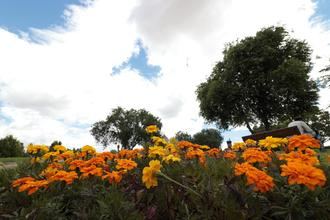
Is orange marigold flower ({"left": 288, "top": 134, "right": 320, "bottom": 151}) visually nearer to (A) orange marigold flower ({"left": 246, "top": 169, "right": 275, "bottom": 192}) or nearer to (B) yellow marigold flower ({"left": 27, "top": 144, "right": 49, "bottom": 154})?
(A) orange marigold flower ({"left": 246, "top": 169, "right": 275, "bottom": 192})

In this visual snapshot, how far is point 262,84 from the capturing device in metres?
25.8

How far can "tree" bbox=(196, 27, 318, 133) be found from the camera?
25.0 meters

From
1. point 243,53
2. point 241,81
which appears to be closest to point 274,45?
point 243,53

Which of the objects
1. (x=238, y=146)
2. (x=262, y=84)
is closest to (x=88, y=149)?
(x=238, y=146)

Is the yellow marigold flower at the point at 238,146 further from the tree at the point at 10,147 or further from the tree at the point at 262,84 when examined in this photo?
the tree at the point at 10,147

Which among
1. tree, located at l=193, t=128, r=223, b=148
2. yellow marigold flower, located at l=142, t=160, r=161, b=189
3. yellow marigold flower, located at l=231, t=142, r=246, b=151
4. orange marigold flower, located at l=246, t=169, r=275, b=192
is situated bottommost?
orange marigold flower, located at l=246, t=169, r=275, b=192

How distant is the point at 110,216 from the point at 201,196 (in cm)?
57

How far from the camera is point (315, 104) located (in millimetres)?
25375

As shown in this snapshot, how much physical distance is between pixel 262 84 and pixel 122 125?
3497 centimetres

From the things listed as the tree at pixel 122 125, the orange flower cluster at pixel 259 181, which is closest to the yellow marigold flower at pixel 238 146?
the orange flower cluster at pixel 259 181

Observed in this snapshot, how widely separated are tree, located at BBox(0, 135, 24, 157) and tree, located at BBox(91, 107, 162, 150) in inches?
1037

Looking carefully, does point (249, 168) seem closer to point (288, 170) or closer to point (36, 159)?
point (288, 170)

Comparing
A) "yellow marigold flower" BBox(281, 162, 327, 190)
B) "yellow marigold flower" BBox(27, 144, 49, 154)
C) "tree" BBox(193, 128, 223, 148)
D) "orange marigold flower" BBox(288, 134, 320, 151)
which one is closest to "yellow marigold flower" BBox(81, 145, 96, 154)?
"yellow marigold flower" BBox(27, 144, 49, 154)

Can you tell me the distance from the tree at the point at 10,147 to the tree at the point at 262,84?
1995 cm
